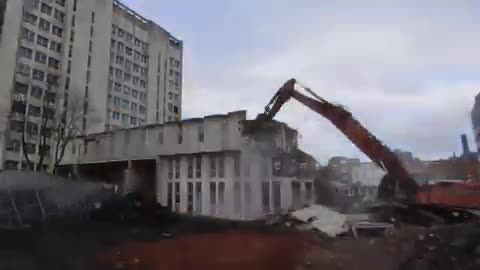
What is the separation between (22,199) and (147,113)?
5599 cm

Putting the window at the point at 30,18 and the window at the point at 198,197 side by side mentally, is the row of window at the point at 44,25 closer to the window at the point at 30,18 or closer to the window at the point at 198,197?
the window at the point at 30,18

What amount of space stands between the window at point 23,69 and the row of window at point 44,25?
6.24m

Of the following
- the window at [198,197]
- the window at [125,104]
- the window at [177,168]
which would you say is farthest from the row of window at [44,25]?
the window at [198,197]

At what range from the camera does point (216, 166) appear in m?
21.8

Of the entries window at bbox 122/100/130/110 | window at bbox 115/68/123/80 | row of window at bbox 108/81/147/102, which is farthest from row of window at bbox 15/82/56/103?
window at bbox 115/68/123/80

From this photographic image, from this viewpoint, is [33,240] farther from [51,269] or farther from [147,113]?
[147,113]

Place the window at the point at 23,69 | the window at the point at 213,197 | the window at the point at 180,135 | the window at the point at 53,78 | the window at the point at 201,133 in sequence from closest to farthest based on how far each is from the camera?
the window at the point at 213,197 → the window at the point at 201,133 → the window at the point at 180,135 → the window at the point at 23,69 → the window at the point at 53,78

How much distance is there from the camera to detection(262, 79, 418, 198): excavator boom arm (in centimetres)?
1677

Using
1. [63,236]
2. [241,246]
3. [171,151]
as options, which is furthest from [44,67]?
[241,246]

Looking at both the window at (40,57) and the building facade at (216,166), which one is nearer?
the building facade at (216,166)

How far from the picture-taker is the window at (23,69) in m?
50.6

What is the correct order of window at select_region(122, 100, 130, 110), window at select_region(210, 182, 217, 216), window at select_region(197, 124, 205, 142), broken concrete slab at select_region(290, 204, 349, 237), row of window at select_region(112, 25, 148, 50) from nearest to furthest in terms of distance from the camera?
broken concrete slab at select_region(290, 204, 349, 237), window at select_region(210, 182, 217, 216), window at select_region(197, 124, 205, 142), window at select_region(122, 100, 130, 110), row of window at select_region(112, 25, 148, 50)

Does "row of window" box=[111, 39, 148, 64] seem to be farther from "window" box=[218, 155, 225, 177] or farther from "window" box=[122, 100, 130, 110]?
"window" box=[218, 155, 225, 177]

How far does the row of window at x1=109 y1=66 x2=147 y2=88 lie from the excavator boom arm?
2060 inches
